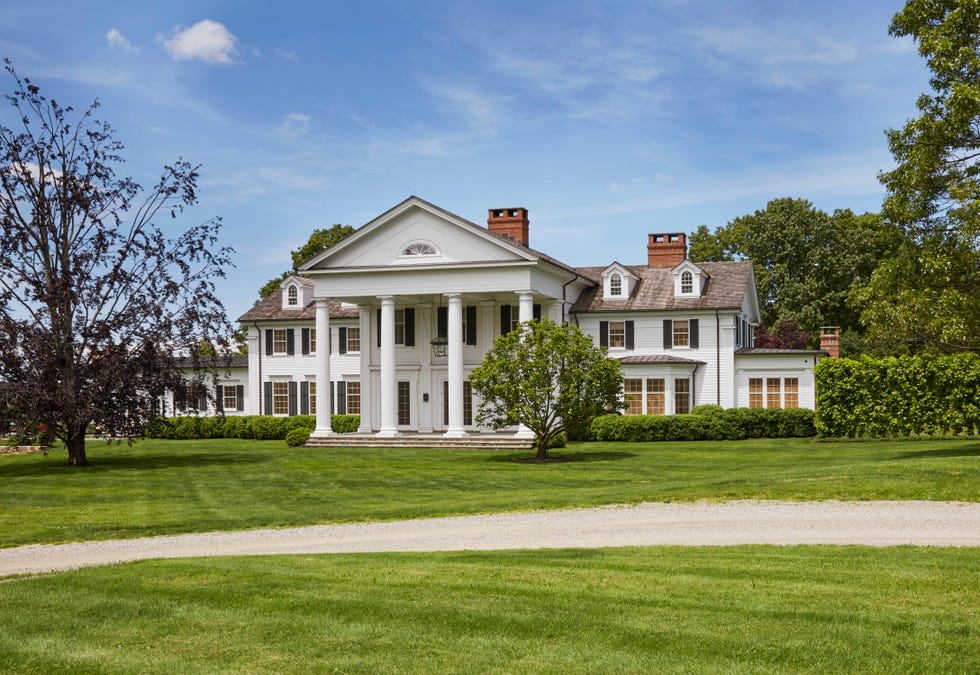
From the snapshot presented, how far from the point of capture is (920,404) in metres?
36.4

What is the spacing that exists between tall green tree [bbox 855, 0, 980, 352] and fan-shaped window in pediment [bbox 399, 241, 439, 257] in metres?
17.6

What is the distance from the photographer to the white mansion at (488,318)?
39.8 metres

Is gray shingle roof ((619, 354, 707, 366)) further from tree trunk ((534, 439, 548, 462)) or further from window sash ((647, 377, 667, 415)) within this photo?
tree trunk ((534, 439, 548, 462))

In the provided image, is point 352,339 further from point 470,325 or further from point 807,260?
point 807,260

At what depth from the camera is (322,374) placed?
136 ft

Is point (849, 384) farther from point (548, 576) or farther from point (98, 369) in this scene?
point (548, 576)

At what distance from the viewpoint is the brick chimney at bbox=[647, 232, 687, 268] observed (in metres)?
48.0

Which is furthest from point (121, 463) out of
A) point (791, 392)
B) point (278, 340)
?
point (791, 392)

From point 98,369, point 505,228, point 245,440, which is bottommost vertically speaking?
point 245,440

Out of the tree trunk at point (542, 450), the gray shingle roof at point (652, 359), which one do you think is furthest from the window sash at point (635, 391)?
the tree trunk at point (542, 450)

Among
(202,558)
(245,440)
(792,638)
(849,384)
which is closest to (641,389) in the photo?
(849,384)

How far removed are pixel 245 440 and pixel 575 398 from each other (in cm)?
2022

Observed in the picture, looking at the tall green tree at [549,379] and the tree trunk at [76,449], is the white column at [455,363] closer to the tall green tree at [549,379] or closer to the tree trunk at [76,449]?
the tall green tree at [549,379]

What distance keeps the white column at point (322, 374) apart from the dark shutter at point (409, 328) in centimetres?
360
